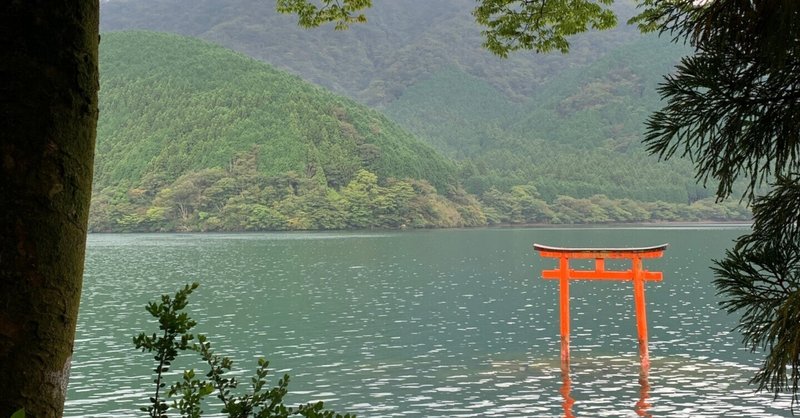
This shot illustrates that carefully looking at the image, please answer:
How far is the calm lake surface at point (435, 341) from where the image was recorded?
1822 centimetres

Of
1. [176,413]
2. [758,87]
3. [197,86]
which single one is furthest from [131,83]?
[758,87]

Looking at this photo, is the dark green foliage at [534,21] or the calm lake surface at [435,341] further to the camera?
the calm lake surface at [435,341]

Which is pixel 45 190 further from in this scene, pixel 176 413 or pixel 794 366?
pixel 176 413

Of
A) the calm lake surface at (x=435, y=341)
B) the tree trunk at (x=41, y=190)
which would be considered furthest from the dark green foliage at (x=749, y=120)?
the calm lake surface at (x=435, y=341)

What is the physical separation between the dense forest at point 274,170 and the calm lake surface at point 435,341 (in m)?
79.3

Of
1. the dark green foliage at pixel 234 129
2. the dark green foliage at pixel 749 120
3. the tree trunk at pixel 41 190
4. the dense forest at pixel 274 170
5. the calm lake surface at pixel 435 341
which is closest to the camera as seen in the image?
the tree trunk at pixel 41 190

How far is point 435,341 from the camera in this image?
92.2 feet

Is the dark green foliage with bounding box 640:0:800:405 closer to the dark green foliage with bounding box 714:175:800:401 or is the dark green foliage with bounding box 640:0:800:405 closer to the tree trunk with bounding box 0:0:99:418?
the dark green foliage with bounding box 714:175:800:401

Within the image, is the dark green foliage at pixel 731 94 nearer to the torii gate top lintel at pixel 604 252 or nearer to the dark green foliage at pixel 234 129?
the torii gate top lintel at pixel 604 252

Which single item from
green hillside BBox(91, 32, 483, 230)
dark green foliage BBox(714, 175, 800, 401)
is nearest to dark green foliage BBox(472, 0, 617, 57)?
dark green foliage BBox(714, 175, 800, 401)

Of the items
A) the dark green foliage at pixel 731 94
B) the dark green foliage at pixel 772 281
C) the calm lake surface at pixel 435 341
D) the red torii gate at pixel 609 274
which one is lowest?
the calm lake surface at pixel 435 341

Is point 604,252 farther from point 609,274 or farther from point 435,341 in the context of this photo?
point 435,341

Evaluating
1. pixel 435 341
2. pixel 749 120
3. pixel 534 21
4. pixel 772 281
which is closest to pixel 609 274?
pixel 435 341

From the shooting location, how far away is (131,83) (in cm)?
19212
